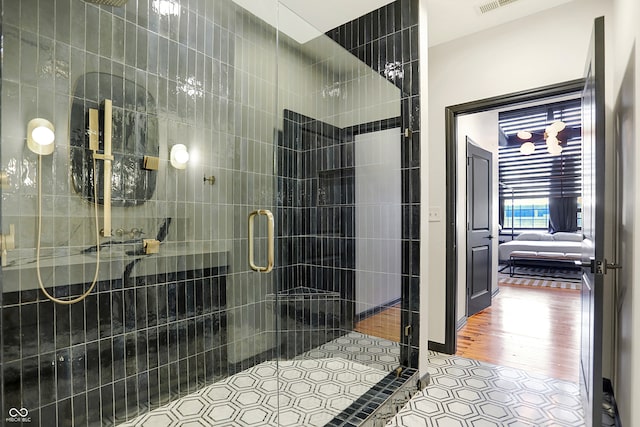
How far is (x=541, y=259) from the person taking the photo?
272 inches

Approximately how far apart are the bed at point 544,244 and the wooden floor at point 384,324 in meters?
5.92

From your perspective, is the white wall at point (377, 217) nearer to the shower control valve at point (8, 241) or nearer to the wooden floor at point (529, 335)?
the wooden floor at point (529, 335)

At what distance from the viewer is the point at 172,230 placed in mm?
2096

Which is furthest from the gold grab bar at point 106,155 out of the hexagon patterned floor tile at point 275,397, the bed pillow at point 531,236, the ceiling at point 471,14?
the bed pillow at point 531,236

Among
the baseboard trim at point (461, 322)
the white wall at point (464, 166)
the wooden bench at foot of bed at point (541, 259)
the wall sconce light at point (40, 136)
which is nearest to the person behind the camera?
the wall sconce light at point (40, 136)

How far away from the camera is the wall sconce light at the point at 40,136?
158cm

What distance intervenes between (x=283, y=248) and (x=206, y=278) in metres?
0.57

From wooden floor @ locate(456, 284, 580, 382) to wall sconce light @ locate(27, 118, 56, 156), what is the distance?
3305 millimetres

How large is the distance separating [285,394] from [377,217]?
1369mm

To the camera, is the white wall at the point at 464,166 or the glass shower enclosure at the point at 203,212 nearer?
the glass shower enclosure at the point at 203,212

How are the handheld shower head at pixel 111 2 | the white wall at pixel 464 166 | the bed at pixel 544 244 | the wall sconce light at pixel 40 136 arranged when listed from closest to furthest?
the wall sconce light at pixel 40 136 < the handheld shower head at pixel 111 2 < the white wall at pixel 464 166 < the bed at pixel 544 244

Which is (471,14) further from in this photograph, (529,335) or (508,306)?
(508,306)

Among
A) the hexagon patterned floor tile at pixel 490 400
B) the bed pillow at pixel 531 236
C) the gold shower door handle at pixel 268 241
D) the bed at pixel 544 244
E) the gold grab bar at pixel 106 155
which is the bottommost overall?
the hexagon patterned floor tile at pixel 490 400

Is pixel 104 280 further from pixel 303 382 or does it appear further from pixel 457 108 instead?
pixel 457 108
